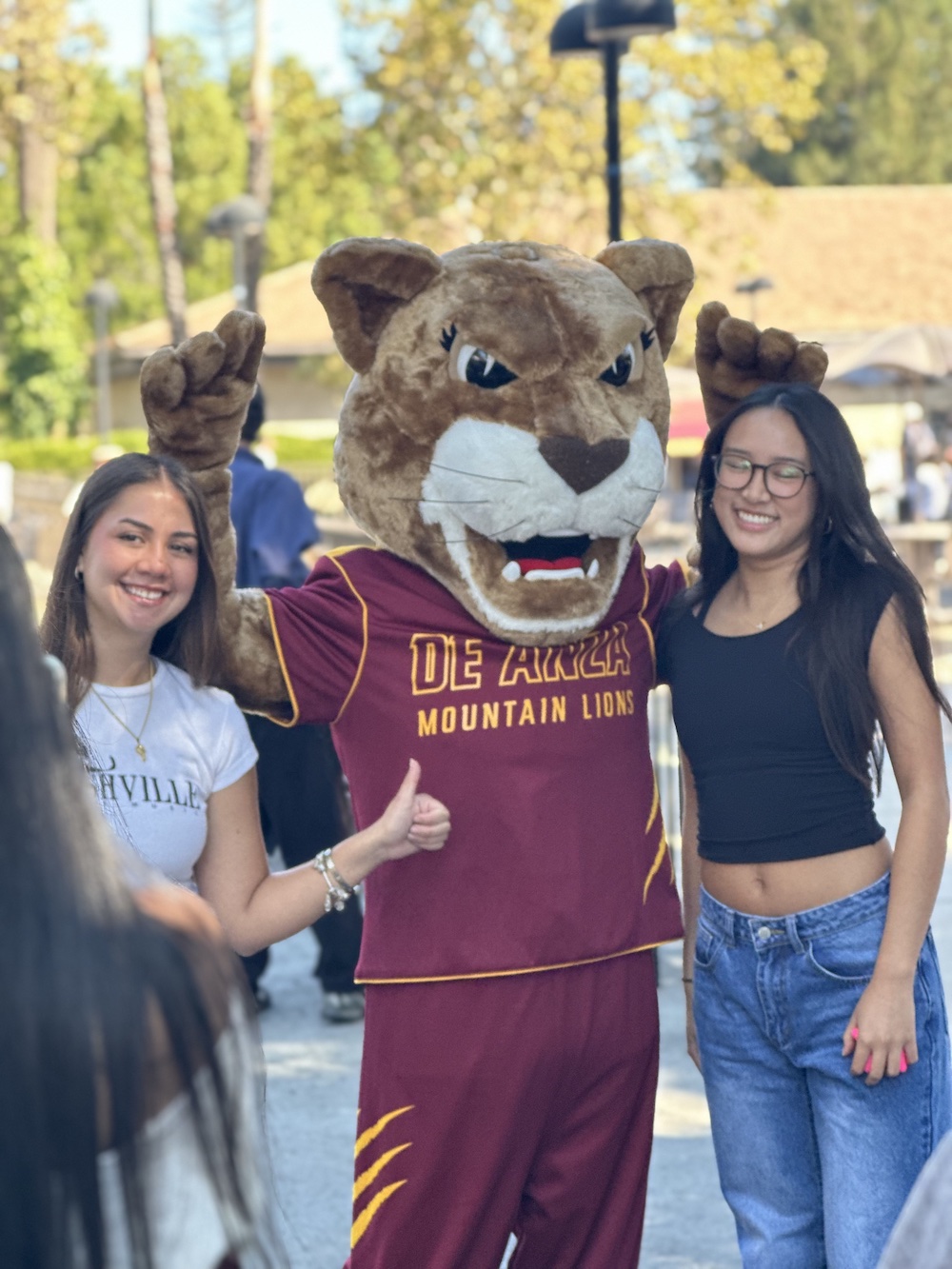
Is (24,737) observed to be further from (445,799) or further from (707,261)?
(707,261)

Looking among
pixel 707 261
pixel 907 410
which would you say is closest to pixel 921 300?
pixel 707 261

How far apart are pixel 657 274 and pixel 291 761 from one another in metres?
2.70

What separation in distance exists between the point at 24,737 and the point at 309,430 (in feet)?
121

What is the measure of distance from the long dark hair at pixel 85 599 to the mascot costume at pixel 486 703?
0.14 m

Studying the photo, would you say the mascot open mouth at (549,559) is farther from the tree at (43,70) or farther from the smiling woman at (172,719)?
the tree at (43,70)

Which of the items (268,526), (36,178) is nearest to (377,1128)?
(268,526)

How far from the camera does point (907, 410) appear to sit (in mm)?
18891

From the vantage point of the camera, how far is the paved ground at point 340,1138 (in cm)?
409

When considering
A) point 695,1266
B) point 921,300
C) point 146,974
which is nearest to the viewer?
point 146,974

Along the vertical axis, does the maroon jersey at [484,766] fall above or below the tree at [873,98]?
below

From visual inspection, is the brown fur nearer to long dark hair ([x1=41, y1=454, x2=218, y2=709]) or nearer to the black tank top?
long dark hair ([x1=41, y1=454, x2=218, y2=709])

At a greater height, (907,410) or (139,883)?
(907,410)

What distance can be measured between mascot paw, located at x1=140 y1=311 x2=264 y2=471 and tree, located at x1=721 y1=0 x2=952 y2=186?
4949 centimetres

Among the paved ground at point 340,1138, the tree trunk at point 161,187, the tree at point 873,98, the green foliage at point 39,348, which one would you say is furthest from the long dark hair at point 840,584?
the tree at point 873,98
